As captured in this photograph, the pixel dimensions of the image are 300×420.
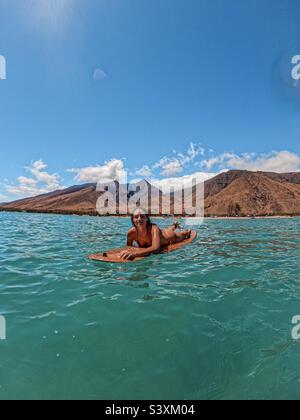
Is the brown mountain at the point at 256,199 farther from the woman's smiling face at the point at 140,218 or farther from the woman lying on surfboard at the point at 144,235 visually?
the woman's smiling face at the point at 140,218

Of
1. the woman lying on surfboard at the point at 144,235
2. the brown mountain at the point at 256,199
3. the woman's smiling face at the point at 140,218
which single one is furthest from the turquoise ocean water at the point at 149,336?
the brown mountain at the point at 256,199

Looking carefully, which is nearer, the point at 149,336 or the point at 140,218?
the point at 149,336

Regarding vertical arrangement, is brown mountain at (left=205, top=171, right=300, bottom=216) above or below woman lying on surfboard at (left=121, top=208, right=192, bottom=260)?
above

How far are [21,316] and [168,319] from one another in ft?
7.87

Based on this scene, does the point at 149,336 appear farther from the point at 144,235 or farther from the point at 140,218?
the point at 144,235

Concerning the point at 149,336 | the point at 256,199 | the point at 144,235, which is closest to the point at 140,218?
the point at 144,235

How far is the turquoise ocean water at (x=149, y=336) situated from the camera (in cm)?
263

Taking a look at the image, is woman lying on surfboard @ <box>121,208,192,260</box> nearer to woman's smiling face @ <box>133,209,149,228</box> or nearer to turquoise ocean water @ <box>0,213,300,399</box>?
woman's smiling face @ <box>133,209,149,228</box>

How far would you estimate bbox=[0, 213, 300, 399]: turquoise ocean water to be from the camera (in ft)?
8.64

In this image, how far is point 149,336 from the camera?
3.58 m

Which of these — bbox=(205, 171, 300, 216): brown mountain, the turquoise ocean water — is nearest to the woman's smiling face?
the turquoise ocean water
